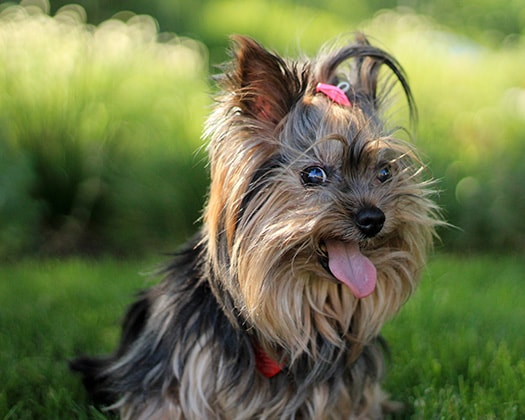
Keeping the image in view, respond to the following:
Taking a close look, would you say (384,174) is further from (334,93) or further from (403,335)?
(403,335)

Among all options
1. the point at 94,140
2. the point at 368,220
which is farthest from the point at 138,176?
the point at 368,220

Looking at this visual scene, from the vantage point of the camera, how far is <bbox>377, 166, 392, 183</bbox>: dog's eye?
3.15m

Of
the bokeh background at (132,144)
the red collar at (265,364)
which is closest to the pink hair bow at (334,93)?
the red collar at (265,364)

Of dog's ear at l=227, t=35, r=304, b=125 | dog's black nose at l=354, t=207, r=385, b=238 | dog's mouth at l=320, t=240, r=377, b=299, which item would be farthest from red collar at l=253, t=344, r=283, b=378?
dog's ear at l=227, t=35, r=304, b=125

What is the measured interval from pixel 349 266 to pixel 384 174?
39 cm

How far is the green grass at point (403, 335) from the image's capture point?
4043 millimetres

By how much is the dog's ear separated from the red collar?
0.96 meters

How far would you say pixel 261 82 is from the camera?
3100mm

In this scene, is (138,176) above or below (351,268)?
below

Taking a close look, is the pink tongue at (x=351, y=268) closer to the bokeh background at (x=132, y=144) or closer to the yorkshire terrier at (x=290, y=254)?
the yorkshire terrier at (x=290, y=254)

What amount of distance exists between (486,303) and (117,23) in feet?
18.8

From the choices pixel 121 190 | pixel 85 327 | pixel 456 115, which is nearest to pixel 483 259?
pixel 456 115

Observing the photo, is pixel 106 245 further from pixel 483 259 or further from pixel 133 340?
pixel 133 340

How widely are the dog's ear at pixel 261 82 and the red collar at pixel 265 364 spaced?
961 mm
